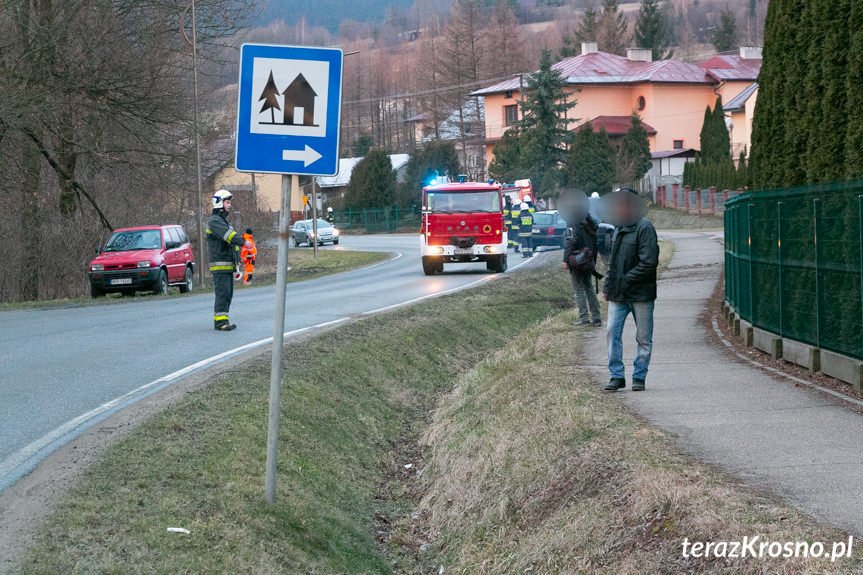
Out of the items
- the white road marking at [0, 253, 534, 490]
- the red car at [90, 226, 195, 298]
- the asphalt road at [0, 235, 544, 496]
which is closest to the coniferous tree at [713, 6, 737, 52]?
the asphalt road at [0, 235, 544, 496]

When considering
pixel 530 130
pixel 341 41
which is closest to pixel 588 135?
pixel 530 130

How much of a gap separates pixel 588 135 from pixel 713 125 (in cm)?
777

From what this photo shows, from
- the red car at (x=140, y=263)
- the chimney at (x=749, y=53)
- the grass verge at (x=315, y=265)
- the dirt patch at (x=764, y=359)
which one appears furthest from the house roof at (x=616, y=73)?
the dirt patch at (x=764, y=359)

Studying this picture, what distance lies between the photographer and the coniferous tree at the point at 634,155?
7244 cm

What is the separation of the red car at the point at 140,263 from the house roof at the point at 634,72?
62.3m

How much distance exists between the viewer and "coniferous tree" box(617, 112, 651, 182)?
7244 centimetres

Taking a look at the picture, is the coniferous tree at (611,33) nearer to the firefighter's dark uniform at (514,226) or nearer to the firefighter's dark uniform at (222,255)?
the firefighter's dark uniform at (514,226)

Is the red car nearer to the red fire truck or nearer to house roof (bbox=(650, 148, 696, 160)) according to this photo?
the red fire truck

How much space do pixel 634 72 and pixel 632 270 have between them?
84142mm

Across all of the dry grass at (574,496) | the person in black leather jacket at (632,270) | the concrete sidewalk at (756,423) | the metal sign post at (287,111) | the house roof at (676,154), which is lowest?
the dry grass at (574,496)

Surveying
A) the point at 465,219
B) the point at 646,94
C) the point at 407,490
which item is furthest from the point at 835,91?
the point at 646,94

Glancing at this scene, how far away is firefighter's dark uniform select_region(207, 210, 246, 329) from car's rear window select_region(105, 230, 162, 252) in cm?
1190

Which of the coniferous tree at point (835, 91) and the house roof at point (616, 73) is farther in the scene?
the house roof at point (616, 73)

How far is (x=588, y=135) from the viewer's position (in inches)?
2721
